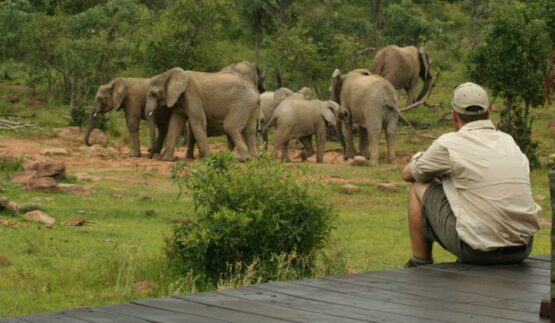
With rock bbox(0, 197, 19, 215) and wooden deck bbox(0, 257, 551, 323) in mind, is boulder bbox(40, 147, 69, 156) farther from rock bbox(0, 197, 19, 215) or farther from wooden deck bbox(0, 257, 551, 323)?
wooden deck bbox(0, 257, 551, 323)

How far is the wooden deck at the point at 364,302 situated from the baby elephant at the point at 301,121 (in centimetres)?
1294

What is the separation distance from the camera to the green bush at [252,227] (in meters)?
8.42

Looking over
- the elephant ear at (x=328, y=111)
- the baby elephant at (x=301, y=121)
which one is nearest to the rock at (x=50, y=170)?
the baby elephant at (x=301, y=121)

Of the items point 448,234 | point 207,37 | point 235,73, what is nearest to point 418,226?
point 448,234

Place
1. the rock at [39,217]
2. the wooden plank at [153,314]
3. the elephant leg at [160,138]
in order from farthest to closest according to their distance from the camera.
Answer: the elephant leg at [160,138] → the rock at [39,217] → the wooden plank at [153,314]

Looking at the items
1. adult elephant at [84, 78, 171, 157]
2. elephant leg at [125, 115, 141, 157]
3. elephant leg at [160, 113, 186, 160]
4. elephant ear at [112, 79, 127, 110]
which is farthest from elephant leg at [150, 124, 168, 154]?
elephant ear at [112, 79, 127, 110]

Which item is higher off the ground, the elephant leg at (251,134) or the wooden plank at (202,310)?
the wooden plank at (202,310)

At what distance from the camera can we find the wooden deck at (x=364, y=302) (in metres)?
5.34

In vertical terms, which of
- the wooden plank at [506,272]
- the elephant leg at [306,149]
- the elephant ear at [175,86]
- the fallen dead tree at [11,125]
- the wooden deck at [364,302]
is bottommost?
the elephant leg at [306,149]

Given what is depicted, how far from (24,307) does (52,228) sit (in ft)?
11.8

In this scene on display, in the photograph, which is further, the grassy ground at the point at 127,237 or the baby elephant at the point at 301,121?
the baby elephant at the point at 301,121

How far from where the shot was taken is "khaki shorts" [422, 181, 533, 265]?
7.22m

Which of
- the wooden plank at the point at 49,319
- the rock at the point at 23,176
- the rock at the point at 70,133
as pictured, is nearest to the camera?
the wooden plank at the point at 49,319

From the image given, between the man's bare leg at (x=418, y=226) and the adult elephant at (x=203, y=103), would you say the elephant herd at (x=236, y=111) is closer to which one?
the adult elephant at (x=203, y=103)
